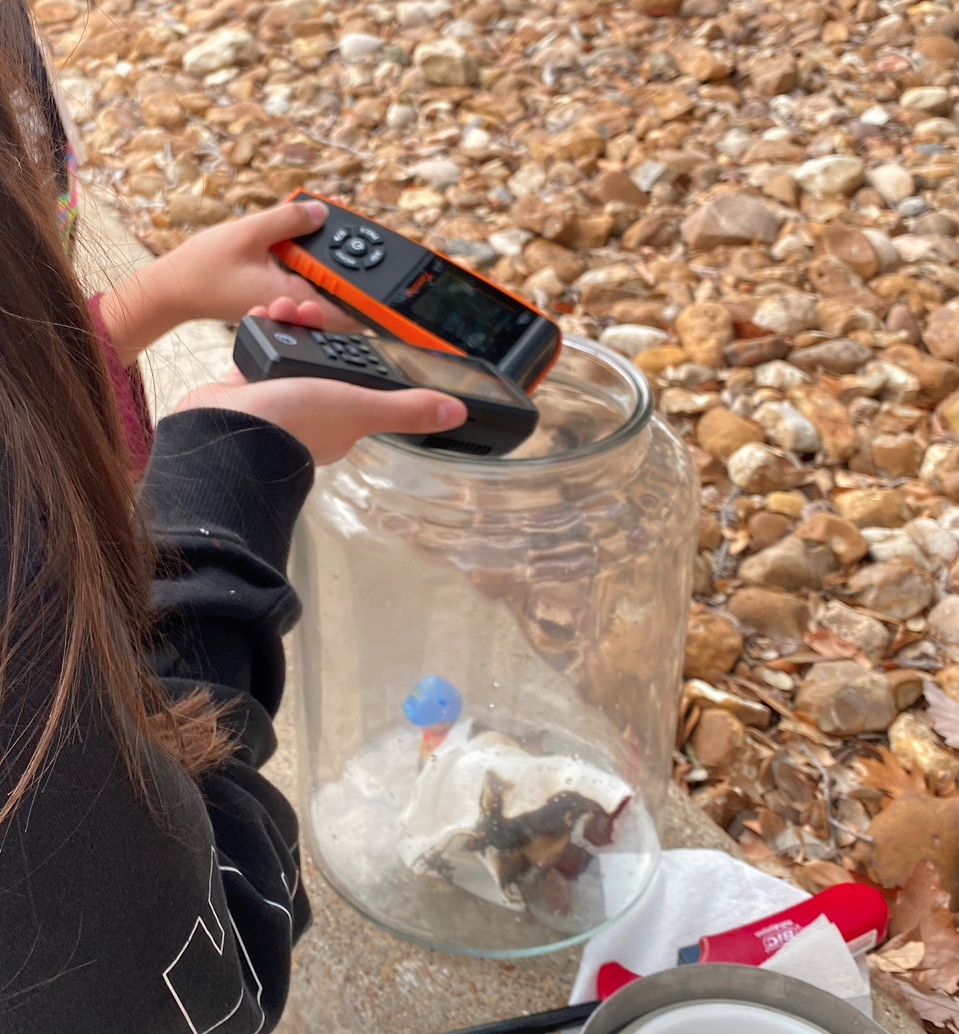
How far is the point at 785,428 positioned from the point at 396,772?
82 cm

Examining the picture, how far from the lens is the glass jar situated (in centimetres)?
94

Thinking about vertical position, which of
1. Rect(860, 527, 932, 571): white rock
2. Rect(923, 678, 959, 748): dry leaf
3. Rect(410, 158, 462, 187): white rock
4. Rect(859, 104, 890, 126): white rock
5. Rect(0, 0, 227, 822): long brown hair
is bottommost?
Rect(923, 678, 959, 748): dry leaf

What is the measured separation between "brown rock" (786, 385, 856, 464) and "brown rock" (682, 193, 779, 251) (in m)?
0.41

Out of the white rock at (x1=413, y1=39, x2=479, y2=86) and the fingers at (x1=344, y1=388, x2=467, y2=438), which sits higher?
the fingers at (x1=344, y1=388, x2=467, y2=438)

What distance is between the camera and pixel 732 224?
1.97 m

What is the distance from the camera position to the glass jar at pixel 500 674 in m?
0.94

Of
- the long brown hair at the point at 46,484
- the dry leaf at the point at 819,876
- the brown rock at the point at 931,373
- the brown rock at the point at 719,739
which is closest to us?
the long brown hair at the point at 46,484

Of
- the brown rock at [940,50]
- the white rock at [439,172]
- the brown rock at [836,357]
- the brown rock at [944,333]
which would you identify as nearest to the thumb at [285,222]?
the brown rock at [836,357]

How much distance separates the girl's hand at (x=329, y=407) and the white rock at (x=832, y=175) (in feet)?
4.91

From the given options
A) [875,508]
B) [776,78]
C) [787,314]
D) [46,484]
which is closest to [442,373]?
Result: [46,484]

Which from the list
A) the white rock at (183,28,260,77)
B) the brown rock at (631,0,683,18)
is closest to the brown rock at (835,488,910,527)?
the brown rock at (631,0,683,18)

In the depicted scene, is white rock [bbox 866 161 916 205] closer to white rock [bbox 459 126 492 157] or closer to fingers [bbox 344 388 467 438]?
white rock [bbox 459 126 492 157]

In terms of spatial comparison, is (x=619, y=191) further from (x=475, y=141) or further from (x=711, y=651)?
(x=711, y=651)

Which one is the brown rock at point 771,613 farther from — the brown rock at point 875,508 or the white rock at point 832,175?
the white rock at point 832,175
